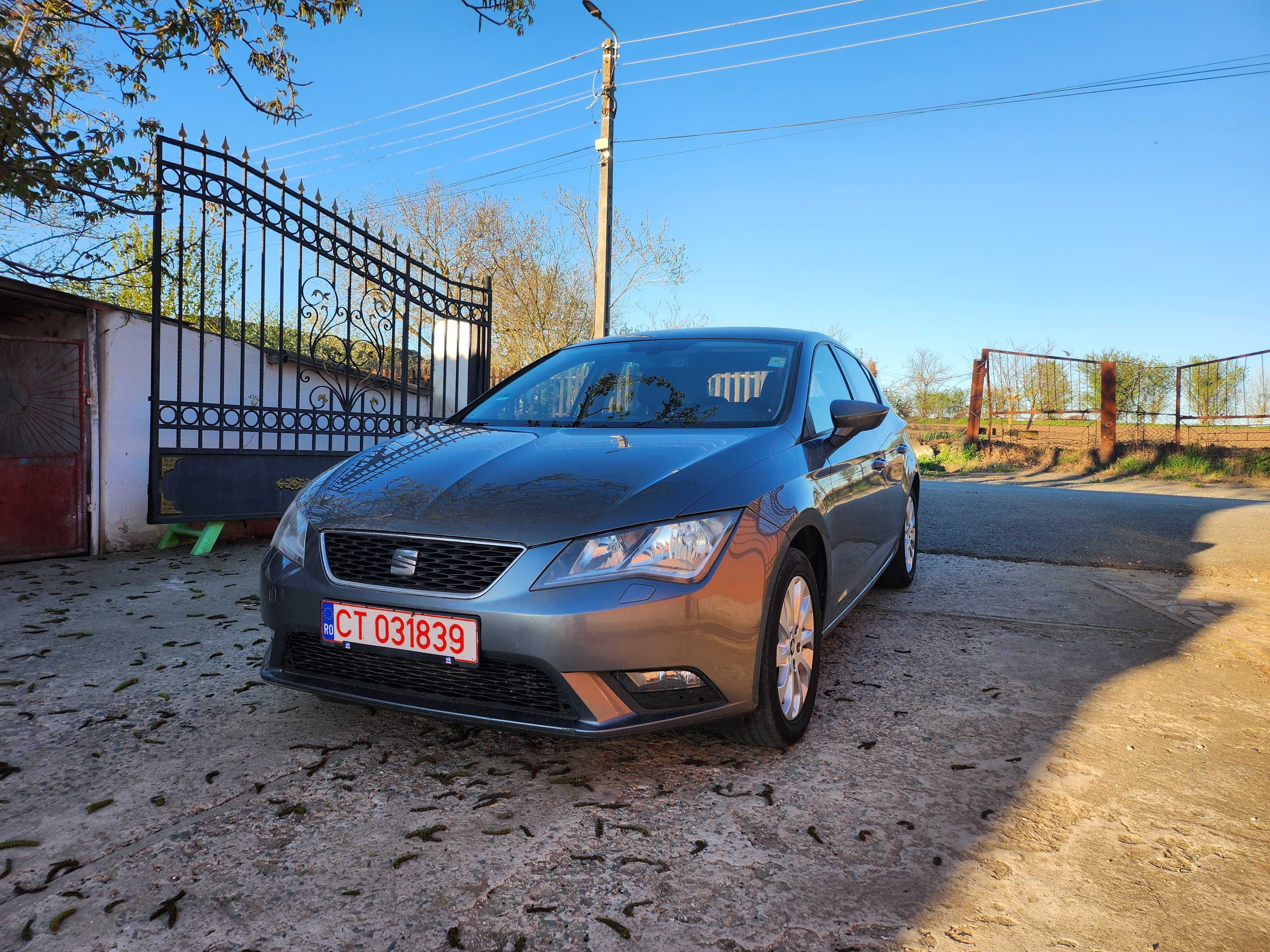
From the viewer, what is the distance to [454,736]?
280cm

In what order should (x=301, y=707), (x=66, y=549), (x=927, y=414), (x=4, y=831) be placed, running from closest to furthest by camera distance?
(x=4, y=831)
(x=301, y=707)
(x=66, y=549)
(x=927, y=414)

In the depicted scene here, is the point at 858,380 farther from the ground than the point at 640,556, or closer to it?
farther from the ground

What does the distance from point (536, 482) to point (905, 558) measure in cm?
335

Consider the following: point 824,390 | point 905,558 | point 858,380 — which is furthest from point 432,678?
point 905,558

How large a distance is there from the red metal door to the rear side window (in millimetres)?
5328

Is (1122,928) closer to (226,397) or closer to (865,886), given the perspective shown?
(865,886)

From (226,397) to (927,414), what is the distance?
32.6 metres

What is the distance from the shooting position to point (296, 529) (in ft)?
8.89

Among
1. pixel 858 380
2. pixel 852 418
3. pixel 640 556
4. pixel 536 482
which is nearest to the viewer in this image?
pixel 640 556

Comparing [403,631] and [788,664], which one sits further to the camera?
[788,664]

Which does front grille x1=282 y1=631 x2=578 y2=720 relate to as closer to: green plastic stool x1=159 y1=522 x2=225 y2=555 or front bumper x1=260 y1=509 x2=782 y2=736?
front bumper x1=260 y1=509 x2=782 y2=736

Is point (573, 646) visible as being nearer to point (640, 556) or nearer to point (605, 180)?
point (640, 556)

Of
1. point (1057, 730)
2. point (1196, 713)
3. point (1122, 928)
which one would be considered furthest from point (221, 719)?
point (1196, 713)

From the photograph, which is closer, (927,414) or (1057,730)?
(1057,730)
